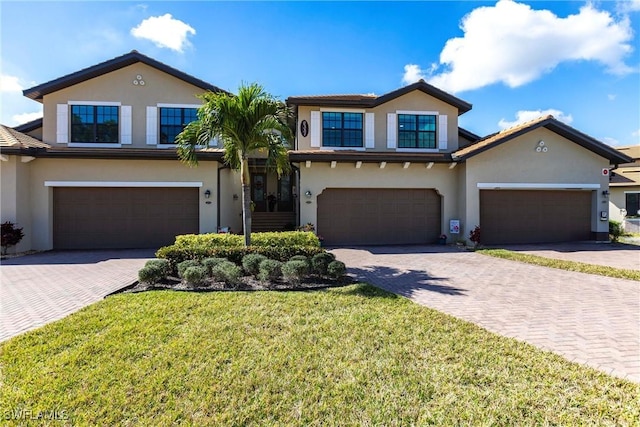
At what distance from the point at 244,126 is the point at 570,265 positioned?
10795 millimetres

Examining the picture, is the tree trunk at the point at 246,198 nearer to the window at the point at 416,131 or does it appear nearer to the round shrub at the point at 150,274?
the round shrub at the point at 150,274

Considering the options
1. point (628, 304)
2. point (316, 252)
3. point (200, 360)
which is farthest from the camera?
point (316, 252)

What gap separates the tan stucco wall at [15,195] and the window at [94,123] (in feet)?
8.18

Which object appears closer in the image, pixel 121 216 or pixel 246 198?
pixel 246 198

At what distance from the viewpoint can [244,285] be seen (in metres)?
7.30

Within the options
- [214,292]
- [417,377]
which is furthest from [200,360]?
[214,292]

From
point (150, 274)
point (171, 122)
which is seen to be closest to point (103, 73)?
point (171, 122)

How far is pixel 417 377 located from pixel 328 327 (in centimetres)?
165

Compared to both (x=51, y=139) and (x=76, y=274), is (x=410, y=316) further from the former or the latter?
(x=51, y=139)

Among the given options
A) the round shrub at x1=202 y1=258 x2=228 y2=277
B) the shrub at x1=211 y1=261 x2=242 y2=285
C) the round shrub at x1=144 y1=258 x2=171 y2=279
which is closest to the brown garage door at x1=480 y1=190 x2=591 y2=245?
the shrub at x1=211 y1=261 x2=242 y2=285

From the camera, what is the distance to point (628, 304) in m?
5.96

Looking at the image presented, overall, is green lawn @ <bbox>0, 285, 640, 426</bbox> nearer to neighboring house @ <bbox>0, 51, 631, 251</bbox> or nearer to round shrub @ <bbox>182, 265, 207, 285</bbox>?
round shrub @ <bbox>182, 265, 207, 285</bbox>

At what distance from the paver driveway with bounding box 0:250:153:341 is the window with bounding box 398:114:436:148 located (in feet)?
41.3

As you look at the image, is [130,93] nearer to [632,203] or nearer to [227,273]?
[227,273]
